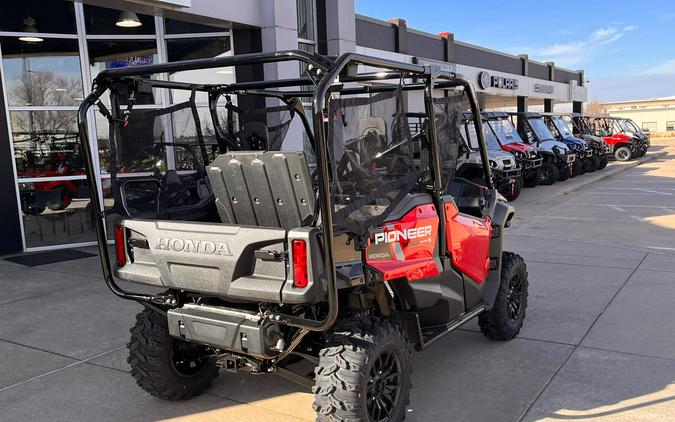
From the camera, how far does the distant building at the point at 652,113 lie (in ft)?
277

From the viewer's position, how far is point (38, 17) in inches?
350

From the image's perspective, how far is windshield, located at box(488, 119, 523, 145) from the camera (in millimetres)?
14991

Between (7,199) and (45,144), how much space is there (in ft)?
3.31

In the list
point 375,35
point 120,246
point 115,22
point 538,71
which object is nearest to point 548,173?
point 375,35

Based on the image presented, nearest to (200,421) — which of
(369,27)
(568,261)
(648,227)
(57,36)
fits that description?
(568,261)

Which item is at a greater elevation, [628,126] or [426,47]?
[426,47]

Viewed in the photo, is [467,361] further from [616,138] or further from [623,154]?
[623,154]

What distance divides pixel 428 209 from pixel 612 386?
169 centimetres

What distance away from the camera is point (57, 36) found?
29.7 feet

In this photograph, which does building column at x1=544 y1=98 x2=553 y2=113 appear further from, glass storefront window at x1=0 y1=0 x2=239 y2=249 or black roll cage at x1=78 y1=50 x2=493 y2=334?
black roll cage at x1=78 y1=50 x2=493 y2=334

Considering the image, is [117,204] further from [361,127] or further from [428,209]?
[428,209]

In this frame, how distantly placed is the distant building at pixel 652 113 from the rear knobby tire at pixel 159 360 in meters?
88.9

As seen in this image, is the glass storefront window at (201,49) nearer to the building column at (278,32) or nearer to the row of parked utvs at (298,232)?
the building column at (278,32)

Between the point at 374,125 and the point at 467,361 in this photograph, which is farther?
the point at 467,361
